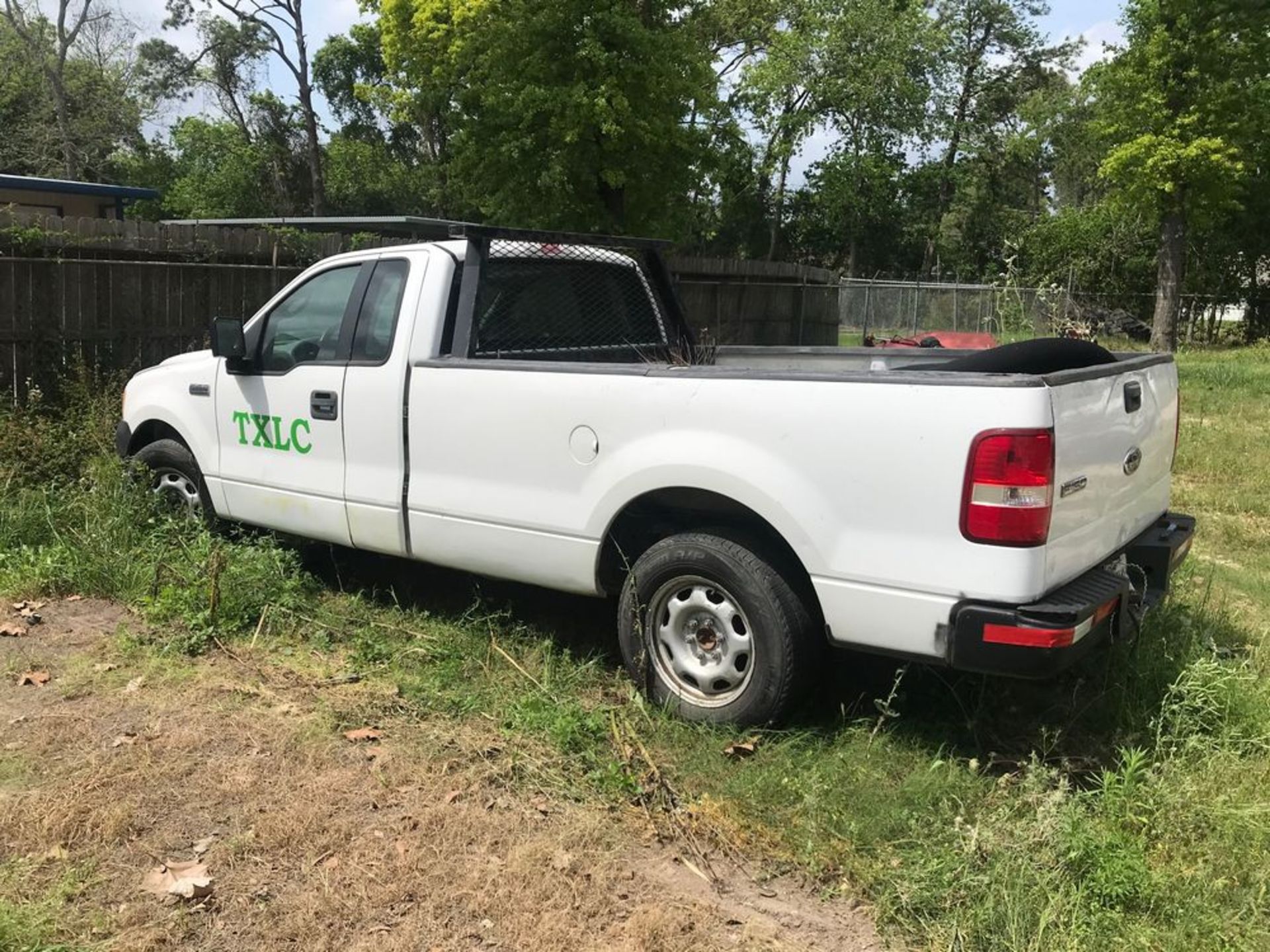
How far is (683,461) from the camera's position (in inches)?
155

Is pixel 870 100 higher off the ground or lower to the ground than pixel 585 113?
higher

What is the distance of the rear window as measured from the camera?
5.11 metres

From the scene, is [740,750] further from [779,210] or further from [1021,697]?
[779,210]

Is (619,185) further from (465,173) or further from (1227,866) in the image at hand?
(1227,866)

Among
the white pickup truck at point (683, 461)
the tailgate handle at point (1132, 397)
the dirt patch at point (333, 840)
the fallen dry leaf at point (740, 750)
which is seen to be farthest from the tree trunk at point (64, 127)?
the tailgate handle at point (1132, 397)

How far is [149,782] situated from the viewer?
3738 millimetres

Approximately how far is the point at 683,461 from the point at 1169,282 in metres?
25.0

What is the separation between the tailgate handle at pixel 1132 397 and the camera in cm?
388

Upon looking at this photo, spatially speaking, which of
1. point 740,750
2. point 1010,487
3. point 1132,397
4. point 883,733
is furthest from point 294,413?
point 1132,397

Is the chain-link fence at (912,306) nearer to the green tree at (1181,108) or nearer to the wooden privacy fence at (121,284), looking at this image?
the green tree at (1181,108)

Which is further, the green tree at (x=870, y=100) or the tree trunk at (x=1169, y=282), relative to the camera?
Result: the green tree at (x=870, y=100)

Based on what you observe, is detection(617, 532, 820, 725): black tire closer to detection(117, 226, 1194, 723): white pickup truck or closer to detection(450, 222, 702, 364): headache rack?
detection(117, 226, 1194, 723): white pickup truck

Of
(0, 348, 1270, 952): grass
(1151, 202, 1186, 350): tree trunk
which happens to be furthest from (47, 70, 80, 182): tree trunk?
(0, 348, 1270, 952): grass

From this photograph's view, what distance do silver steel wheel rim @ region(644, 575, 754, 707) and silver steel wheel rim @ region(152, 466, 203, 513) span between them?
3405 mm
